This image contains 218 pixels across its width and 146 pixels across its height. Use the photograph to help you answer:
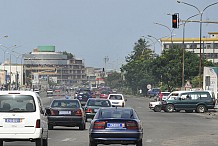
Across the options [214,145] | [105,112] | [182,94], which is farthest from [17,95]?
[182,94]

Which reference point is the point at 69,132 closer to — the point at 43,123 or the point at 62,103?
the point at 62,103

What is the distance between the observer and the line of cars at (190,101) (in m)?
61.5

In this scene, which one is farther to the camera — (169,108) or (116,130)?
(169,108)

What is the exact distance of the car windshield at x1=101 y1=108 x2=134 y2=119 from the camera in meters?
→ 22.1

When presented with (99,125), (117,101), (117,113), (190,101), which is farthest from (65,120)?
(117,101)

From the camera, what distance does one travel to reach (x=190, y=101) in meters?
61.8

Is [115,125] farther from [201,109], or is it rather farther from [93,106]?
[201,109]

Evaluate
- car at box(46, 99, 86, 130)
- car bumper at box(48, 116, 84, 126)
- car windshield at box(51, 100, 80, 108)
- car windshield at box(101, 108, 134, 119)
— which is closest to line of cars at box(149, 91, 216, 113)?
car windshield at box(51, 100, 80, 108)

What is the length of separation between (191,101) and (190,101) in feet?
0.27

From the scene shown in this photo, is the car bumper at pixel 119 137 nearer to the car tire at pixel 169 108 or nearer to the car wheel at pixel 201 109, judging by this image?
the car wheel at pixel 201 109

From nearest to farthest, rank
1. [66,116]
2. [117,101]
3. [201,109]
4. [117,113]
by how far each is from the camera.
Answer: [117,113] < [66,116] < [201,109] < [117,101]

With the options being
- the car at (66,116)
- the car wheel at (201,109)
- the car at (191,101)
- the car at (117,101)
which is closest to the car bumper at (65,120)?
the car at (66,116)

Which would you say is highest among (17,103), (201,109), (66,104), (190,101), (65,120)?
(17,103)

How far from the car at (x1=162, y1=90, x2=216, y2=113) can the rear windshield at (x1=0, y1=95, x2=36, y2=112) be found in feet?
134
